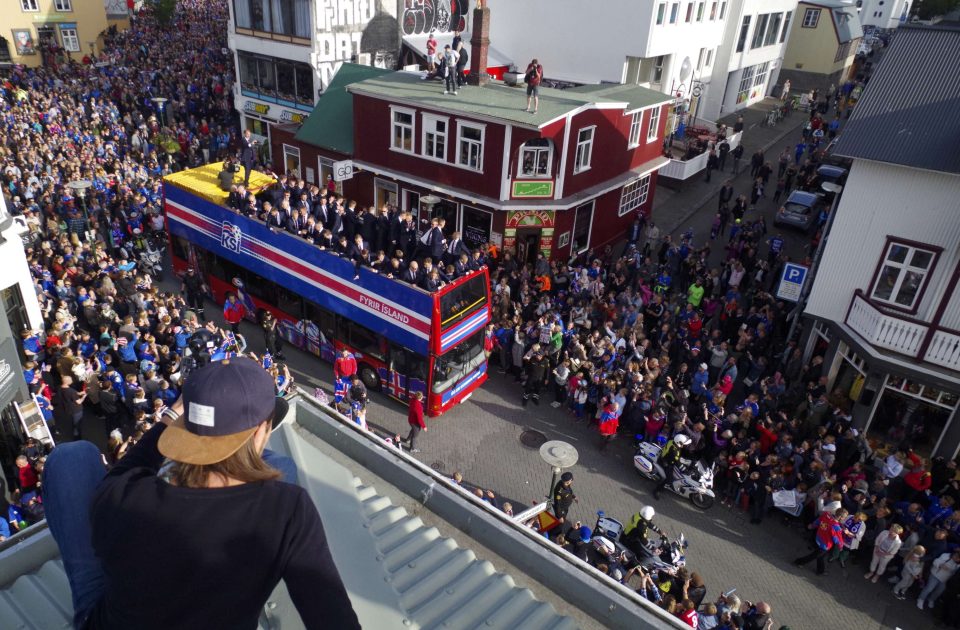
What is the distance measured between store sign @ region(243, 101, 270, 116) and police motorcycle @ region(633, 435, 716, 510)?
2742 centimetres

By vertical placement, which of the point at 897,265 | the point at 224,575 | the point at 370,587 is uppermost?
the point at 224,575

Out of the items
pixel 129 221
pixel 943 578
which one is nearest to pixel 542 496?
pixel 943 578

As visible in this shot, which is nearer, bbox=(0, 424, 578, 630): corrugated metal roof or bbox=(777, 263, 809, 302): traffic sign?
bbox=(0, 424, 578, 630): corrugated metal roof

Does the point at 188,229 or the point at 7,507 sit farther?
the point at 188,229

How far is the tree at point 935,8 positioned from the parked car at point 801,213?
2580 inches

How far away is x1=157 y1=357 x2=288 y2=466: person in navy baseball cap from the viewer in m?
2.39

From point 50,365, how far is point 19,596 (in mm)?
12755

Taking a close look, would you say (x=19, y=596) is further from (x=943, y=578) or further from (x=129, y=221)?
(x=129, y=221)

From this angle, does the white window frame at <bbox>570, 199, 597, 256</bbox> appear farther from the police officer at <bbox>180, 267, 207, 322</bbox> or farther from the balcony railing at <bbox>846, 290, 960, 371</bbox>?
the police officer at <bbox>180, 267, 207, 322</bbox>

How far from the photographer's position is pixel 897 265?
14.8 metres

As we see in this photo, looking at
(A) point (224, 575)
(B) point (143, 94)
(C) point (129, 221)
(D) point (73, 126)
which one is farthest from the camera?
(B) point (143, 94)

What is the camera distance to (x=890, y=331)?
1447 cm

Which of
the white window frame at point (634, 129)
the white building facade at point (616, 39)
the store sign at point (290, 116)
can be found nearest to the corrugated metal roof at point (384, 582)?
the white window frame at point (634, 129)

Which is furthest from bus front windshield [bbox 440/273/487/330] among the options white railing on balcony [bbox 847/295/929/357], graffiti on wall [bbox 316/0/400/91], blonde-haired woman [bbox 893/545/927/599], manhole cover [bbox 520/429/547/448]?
graffiti on wall [bbox 316/0/400/91]
